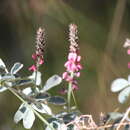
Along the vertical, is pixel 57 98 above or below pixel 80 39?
below

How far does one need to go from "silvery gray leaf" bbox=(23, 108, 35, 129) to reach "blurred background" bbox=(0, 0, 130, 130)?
2.72 feet

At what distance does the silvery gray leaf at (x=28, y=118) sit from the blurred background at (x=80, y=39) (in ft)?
2.72

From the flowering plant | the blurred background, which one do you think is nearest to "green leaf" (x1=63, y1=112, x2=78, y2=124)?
the flowering plant

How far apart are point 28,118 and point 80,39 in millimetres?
942

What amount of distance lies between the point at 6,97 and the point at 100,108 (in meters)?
0.29

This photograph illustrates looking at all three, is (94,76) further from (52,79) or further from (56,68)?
(52,79)

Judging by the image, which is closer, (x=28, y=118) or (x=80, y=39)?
(x=28, y=118)

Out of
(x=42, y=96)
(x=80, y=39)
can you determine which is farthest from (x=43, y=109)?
(x=80, y=39)

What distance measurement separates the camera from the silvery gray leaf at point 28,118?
50cm

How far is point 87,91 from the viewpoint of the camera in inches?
55.2

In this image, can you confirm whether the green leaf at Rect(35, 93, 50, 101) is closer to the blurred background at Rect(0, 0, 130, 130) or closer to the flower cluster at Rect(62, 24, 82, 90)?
the flower cluster at Rect(62, 24, 82, 90)

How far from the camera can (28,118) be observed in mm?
505

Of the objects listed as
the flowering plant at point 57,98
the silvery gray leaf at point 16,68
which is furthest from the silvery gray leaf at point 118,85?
the silvery gray leaf at point 16,68

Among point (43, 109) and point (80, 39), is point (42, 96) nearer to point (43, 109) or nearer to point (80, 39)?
point (43, 109)
